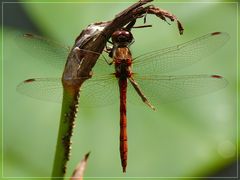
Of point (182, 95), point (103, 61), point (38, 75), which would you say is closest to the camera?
point (103, 61)

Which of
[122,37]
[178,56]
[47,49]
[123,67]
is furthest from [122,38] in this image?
[178,56]

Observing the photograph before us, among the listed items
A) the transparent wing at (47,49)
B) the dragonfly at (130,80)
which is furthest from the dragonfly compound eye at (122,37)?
the transparent wing at (47,49)

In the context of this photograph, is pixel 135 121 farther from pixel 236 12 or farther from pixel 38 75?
pixel 236 12

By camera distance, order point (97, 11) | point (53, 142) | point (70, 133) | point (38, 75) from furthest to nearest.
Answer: point (97, 11) → point (38, 75) → point (53, 142) → point (70, 133)

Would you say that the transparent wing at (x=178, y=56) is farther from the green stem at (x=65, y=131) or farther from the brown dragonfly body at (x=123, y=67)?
the green stem at (x=65, y=131)

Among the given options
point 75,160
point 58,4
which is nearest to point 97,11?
point 58,4

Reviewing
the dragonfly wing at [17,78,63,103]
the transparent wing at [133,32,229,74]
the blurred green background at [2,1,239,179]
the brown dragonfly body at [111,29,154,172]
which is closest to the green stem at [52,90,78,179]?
the brown dragonfly body at [111,29,154,172]
